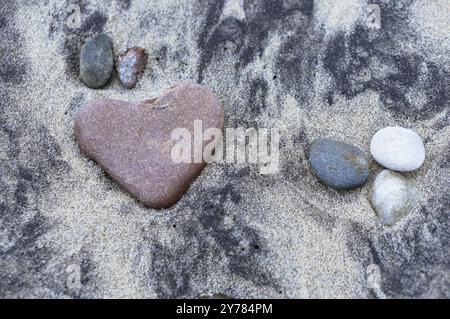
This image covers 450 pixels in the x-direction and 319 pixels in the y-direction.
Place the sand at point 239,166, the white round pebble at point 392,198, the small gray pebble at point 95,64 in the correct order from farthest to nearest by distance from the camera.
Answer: the small gray pebble at point 95,64
the white round pebble at point 392,198
the sand at point 239,166

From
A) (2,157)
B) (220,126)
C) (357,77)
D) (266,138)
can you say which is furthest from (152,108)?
(357,77)

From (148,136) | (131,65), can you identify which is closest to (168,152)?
(148,136)

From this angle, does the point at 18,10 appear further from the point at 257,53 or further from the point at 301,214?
the point at 301,214

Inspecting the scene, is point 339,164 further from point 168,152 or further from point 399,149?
point 168,152

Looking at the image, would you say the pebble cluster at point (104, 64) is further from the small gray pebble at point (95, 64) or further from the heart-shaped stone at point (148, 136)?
the heart-shaped stone at point (148, 136)

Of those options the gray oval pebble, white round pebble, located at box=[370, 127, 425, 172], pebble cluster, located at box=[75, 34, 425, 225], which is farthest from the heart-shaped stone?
white round pebble, located at box=[370, 127, 425, 172]

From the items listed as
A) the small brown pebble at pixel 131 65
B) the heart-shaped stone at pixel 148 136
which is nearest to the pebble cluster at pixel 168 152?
the heart-shaped stone at pixel 148 136
